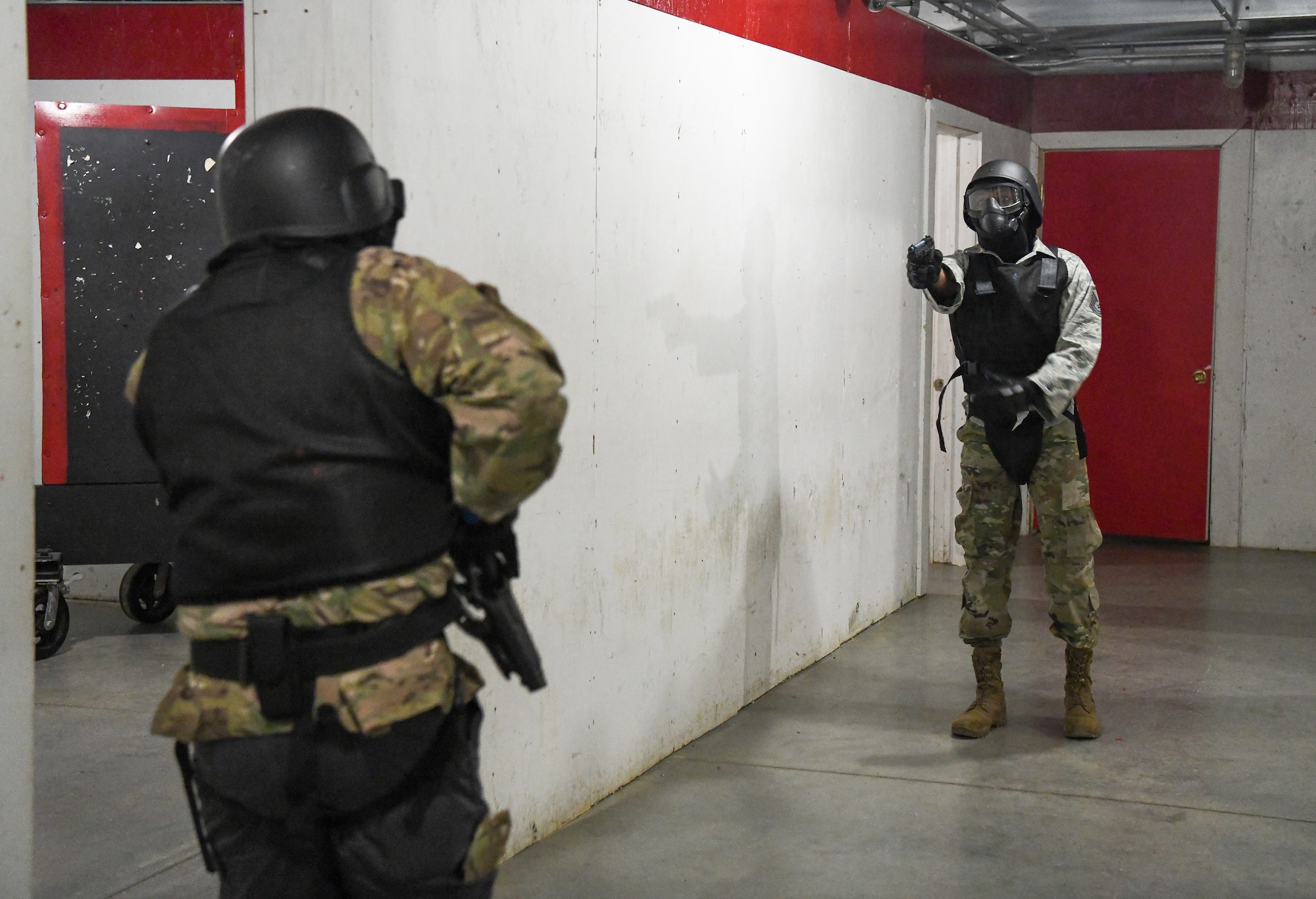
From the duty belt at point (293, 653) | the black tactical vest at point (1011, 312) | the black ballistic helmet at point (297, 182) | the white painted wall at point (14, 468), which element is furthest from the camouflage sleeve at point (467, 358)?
the black tactical vest at point (1011, 312)

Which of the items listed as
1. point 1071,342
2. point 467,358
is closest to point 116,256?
point 1071,342

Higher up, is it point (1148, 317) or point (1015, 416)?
point (1148, 317)

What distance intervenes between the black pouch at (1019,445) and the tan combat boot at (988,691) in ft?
2.04

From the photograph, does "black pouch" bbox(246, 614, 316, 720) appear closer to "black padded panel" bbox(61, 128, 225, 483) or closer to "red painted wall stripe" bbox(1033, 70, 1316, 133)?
"black padded panel" bbox(61, 128, 225, 483)

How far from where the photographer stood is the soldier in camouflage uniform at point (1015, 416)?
4250 millimetres

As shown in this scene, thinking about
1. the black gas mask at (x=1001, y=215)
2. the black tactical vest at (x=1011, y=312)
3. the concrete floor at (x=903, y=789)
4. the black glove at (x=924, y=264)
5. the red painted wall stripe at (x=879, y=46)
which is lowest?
the concrete floor at (x=903, y=789)

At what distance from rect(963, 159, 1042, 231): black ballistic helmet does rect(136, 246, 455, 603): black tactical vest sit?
2.87 meters

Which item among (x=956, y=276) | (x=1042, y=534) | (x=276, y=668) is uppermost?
(x=956, y=276)

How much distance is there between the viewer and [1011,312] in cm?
432

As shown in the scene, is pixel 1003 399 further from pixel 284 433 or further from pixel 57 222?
pixel 57 222

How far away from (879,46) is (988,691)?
115 inches

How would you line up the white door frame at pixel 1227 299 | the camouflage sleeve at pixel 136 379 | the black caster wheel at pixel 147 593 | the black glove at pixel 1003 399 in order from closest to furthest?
1. the camouflage sleeve at pixel 136 379
2. the black glove at pixel 1003 399
3. the black caster wheel at pixel 147 593
4. the white door frame at pixel 1227 299

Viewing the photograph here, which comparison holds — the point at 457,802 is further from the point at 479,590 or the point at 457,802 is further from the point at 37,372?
the point at 37,372

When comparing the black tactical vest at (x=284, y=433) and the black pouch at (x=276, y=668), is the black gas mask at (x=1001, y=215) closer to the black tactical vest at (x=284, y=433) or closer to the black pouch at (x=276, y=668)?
the black tactical vest at (x=284, y=433)
